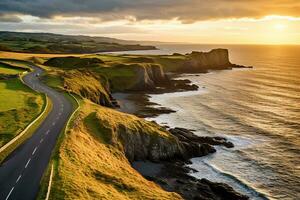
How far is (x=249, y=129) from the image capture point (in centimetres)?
7281

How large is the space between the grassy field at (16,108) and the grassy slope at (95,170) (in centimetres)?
736

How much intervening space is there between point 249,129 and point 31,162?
4974cm

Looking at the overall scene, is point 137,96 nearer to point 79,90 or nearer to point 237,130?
point 79,90

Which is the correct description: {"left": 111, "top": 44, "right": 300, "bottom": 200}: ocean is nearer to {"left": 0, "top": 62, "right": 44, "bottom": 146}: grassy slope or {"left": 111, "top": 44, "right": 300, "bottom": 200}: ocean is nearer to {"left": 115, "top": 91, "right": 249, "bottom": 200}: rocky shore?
{"left": 115, "top": 91, "right": 249, "bottom": 200}: rocky shore

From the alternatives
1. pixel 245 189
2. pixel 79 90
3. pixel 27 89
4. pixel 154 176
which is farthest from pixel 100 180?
pixel 79 90

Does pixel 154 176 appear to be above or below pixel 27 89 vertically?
below

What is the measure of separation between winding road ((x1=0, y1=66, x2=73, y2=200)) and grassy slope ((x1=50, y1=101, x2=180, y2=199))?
1766mm

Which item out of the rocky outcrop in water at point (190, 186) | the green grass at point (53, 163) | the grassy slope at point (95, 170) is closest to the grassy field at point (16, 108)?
the green grass at point (53, 163)

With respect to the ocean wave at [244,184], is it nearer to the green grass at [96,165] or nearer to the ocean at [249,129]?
the ocean at [249,129]

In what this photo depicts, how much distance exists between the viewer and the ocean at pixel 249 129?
159ft

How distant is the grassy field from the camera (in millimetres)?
45269

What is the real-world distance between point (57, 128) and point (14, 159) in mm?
10926

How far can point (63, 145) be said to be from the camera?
4028cm

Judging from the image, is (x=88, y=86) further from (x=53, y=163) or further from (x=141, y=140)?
(x=53, y=163)
